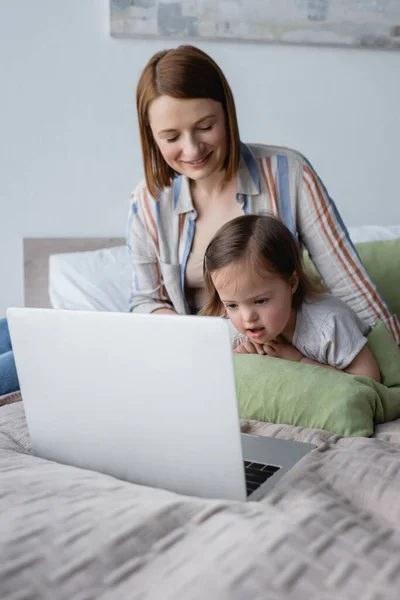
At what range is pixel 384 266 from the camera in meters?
1.83

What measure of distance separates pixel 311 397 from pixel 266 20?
5.16 feet

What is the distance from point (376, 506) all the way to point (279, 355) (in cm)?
66

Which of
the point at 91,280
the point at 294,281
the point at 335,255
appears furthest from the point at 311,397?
the point at 91,280

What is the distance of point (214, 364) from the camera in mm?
740

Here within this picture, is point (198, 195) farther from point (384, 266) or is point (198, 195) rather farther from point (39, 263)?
point (39, 263)

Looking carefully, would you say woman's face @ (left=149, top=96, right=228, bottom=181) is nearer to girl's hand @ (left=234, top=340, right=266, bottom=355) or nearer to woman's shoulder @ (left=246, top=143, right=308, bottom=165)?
woman's shoulder @ (left=246, top=143, right=308, bottom=165)

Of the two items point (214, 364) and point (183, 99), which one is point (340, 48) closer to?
point (183, 99)

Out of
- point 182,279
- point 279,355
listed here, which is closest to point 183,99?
point 182,279

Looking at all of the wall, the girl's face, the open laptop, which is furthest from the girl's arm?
the wall

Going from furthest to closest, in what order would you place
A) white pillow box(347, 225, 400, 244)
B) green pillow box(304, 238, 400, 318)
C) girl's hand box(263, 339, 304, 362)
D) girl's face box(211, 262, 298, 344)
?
white pillow box(347, 225, 400, 244) → green pillow box(304, 238, 400, 318) → girl's hand box(263, 339, 304, 362) → girl's face box(211, 262, 298, 344)

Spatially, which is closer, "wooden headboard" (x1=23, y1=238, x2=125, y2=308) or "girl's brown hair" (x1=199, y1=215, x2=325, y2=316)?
"girl's brown hair" (x1=199, y1=215, x2=325, y2=316)

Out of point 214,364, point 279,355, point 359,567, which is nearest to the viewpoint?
point 359,567

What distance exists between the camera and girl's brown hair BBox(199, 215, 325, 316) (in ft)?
4.33

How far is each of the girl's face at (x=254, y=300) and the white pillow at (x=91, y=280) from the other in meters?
0.68
